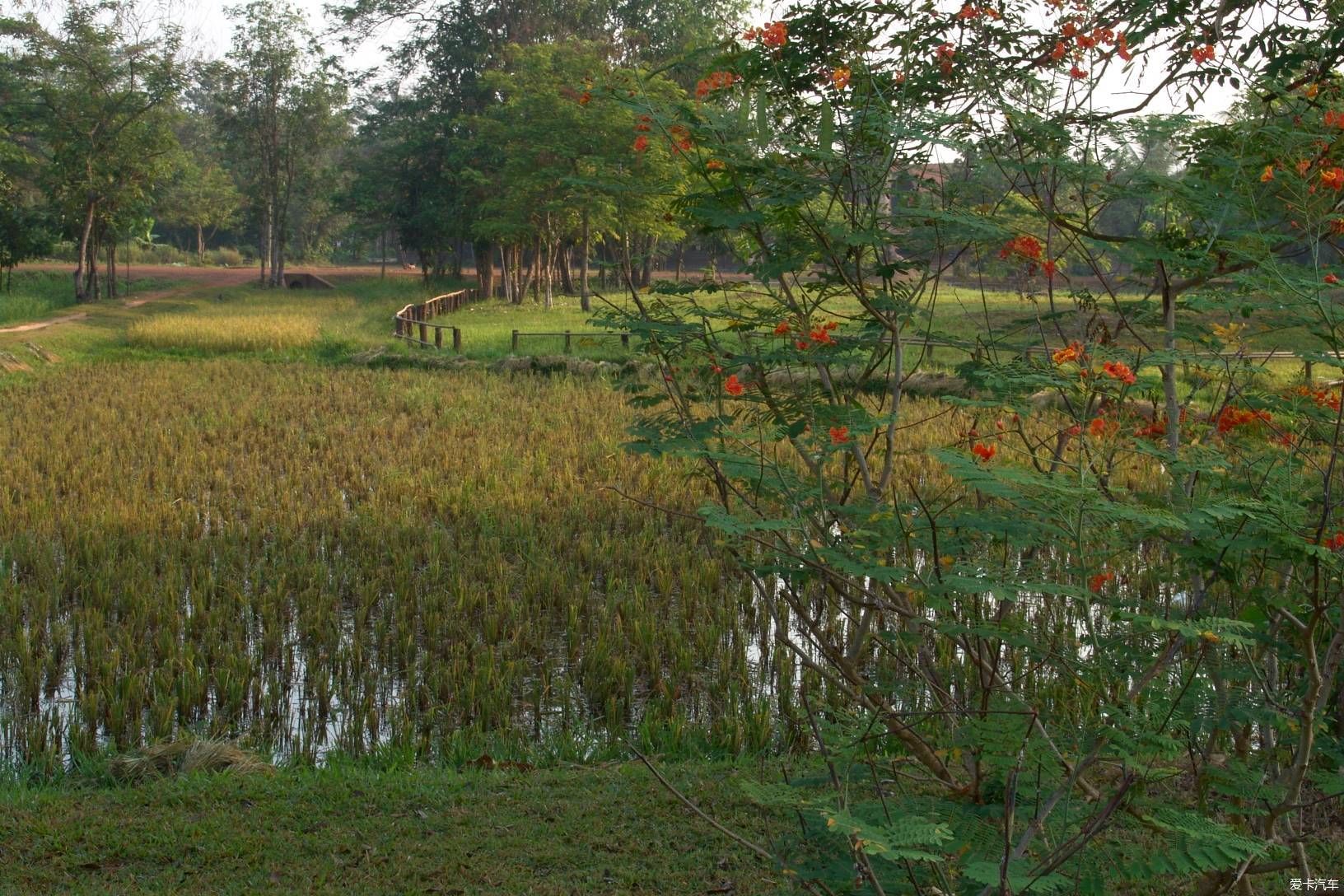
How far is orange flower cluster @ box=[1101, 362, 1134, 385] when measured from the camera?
300 centimetres

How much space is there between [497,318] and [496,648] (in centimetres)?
2816

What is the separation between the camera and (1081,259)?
4020 mm

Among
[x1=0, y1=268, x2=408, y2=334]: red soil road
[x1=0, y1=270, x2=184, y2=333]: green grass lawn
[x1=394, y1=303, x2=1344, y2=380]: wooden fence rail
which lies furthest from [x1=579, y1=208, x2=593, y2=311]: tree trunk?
[x1=0, y1=270, x2=184, y2=333]: green grass lawn

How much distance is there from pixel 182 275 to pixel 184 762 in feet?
172

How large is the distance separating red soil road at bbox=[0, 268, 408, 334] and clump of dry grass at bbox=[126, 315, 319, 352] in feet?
→ 12.5

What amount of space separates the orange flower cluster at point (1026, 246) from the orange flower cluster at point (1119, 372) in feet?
2.35

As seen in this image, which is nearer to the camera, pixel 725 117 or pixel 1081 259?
pixel 725 117

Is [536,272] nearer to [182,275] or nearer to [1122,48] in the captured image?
[182,275]

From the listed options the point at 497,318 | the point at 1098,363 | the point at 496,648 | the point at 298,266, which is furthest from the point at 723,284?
the point at 298,266

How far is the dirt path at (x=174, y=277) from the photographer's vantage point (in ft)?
91.0

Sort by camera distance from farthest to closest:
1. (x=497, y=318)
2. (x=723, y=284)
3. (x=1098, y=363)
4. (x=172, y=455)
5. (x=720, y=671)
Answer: (x=497, y=318) → (x=172, y=455) → (x=720, y=671) → (x=723, y=284) → (x=1098, y=363)

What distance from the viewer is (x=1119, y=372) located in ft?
9.93

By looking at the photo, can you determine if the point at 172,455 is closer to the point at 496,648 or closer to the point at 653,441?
the point at 496,648

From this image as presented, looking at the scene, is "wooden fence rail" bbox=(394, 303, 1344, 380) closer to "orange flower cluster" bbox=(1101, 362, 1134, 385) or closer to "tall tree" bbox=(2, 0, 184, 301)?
"orange flower cluster" bbox=(1101, 362, 1134, 385)
